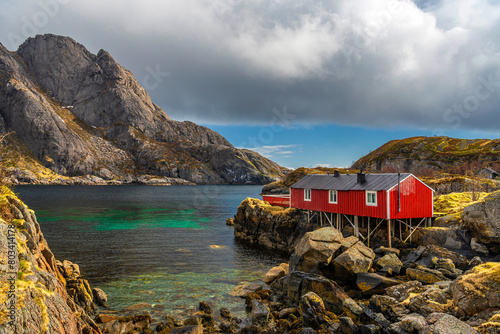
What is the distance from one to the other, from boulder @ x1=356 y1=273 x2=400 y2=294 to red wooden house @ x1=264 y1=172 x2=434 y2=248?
1204 centimetres

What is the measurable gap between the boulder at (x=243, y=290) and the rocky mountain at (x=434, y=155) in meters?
107

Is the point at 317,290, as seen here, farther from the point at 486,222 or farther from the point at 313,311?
the point at 486,222

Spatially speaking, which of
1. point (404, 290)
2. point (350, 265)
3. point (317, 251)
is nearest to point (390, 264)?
point (350, 265)

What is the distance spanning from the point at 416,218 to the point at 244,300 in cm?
2503

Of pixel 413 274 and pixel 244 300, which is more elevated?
pixel 413 274

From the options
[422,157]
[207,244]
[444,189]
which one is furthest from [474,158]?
[207,244]

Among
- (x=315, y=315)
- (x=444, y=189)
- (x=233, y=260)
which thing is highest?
(x=444, y=189)

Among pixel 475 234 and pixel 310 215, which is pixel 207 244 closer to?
pixel 310 215

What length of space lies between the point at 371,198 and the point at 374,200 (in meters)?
0.46

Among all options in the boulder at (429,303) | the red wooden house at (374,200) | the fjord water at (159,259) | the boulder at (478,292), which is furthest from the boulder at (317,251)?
the boulder at (478,292)

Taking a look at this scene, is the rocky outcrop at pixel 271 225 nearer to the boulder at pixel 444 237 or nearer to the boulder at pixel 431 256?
the boulder at pixel 444 237

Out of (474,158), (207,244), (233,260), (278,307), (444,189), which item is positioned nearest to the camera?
(278,307)

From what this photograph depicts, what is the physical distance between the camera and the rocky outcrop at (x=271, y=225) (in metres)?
41.4

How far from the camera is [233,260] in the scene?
33781 mm
